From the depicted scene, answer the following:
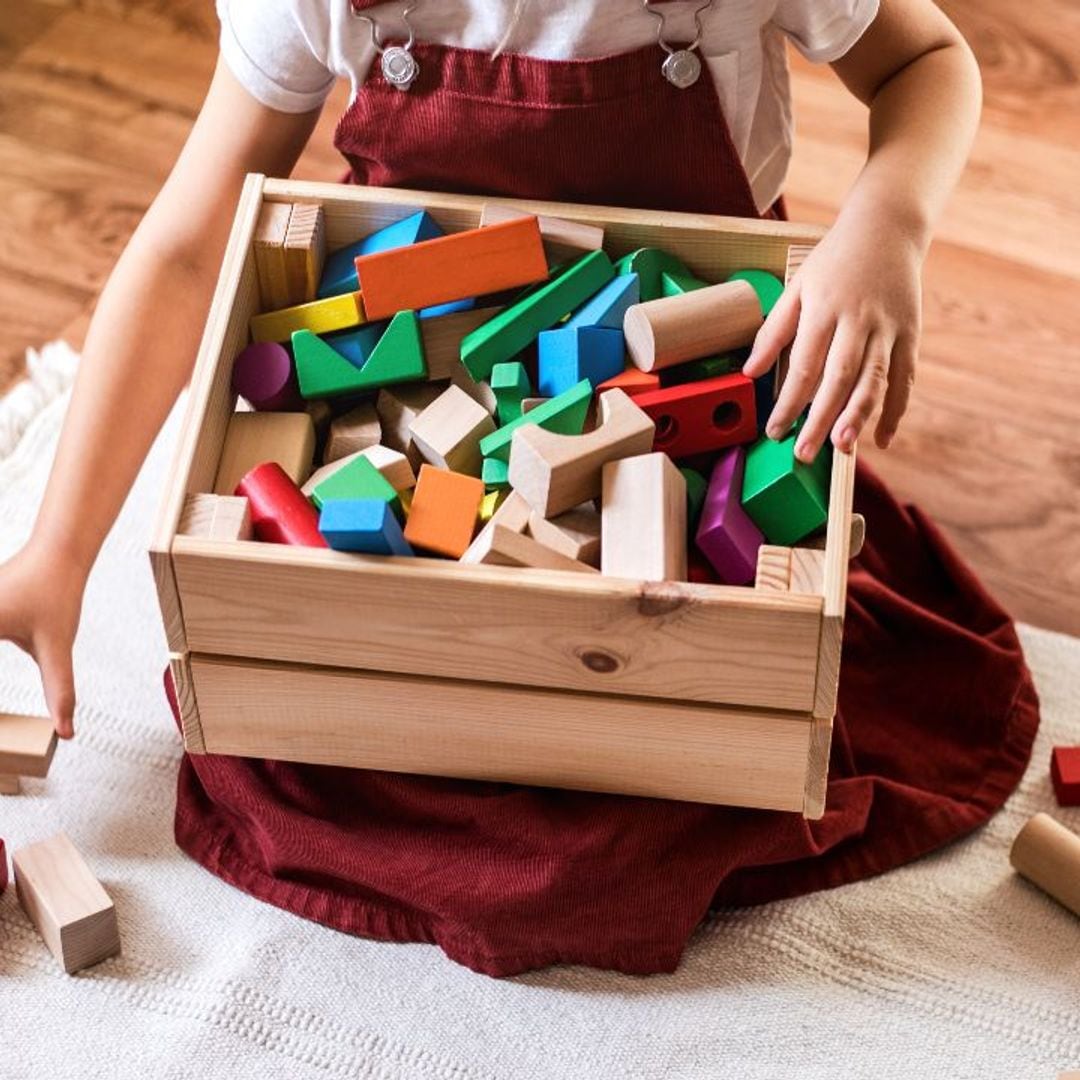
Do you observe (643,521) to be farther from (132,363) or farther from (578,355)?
(132,363)

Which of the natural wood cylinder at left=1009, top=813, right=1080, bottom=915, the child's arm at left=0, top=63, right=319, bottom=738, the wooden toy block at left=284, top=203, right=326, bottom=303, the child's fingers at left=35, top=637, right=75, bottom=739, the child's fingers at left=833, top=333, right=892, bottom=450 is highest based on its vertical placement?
the wooden toy block at left=284, top=203, right=326, bottom=303

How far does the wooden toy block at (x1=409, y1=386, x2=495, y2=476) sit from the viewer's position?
2.88 ft

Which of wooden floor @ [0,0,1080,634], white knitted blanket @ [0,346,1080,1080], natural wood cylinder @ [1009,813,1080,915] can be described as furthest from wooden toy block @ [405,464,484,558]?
wooden floor @ [0,0,1080,634]

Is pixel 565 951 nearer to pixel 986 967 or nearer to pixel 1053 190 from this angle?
pixel 986 967

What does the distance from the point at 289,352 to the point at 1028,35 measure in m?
1.23

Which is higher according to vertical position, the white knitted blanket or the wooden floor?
the wooden floor

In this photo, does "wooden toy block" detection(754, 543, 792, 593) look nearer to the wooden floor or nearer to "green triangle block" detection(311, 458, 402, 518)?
"green triangle block" detection(311, 458, 402, 518)

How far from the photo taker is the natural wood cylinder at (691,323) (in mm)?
872

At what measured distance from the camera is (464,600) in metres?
0.80

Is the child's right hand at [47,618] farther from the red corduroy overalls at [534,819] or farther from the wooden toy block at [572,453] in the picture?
the wooden toy block at [572,453]

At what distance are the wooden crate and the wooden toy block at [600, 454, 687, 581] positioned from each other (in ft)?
0.08

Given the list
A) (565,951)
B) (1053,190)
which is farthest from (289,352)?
(1053,190)

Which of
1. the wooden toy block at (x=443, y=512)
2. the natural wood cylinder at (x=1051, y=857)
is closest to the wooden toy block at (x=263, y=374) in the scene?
the wooden toy block at (x=443, y=512)

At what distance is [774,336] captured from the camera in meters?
0.87
